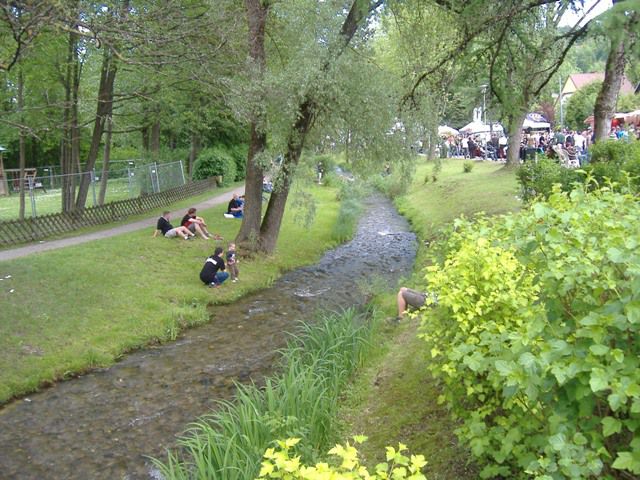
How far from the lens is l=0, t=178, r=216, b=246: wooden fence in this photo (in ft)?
55.4

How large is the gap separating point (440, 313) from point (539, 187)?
331 inches

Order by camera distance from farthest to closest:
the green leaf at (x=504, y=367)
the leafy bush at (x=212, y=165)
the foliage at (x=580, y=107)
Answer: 1. the foliage at (x=580, y=107)
2. the leafy bush at (x=212, y=165)
3. the green leaf at (x=504, y=367)

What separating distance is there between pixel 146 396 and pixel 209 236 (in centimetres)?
990

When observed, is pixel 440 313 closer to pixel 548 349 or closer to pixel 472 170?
pixel 548 349

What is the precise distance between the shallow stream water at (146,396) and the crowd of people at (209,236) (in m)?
0.94

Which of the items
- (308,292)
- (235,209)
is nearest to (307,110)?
(308,292)

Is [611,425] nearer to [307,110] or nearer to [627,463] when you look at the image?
[627,463]

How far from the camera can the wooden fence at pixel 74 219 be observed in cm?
1688

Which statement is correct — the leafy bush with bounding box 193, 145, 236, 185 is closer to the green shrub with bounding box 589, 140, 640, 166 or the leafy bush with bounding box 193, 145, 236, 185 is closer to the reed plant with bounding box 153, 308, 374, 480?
the green shrub with bounding box 589, 140, 640, 166

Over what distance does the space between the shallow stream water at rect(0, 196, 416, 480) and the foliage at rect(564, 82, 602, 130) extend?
47.9 meters

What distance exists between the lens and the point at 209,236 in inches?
727

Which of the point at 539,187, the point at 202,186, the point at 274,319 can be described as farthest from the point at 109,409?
the point at 202,186

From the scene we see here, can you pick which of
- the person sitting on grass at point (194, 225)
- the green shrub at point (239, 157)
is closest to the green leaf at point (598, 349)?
the person sitting on grass at point (194, 225)

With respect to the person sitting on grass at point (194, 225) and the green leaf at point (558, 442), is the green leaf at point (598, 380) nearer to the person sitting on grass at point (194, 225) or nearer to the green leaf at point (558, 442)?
the green leaf at point (558, 442)
